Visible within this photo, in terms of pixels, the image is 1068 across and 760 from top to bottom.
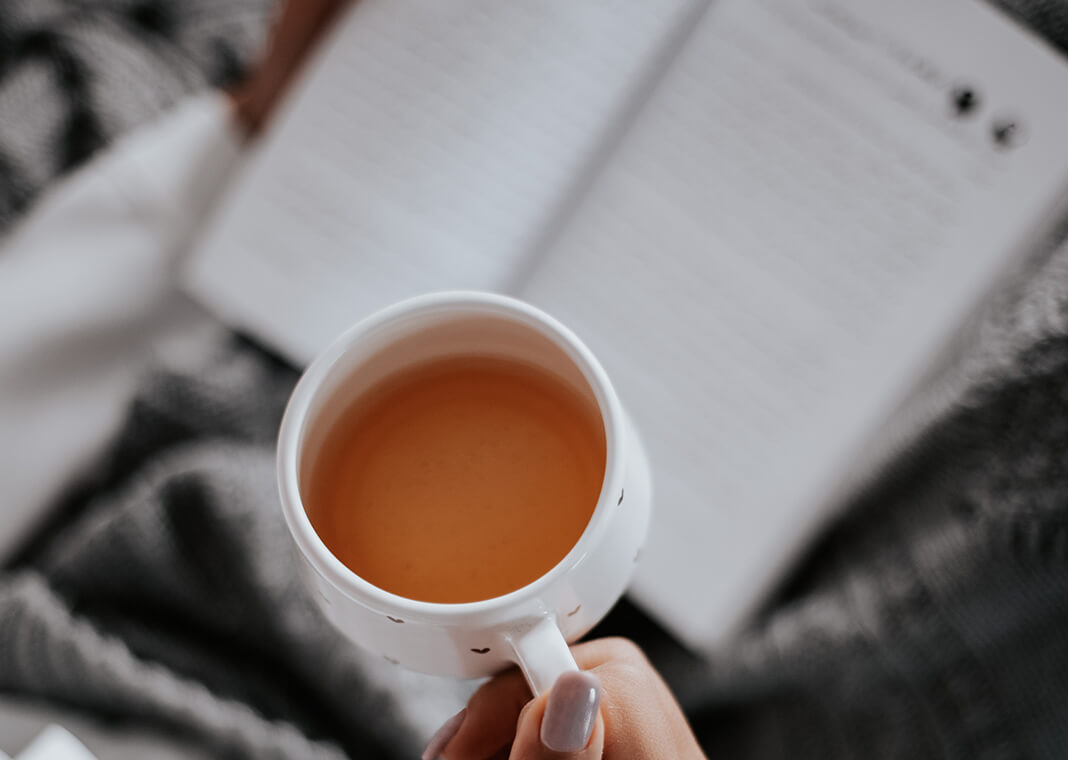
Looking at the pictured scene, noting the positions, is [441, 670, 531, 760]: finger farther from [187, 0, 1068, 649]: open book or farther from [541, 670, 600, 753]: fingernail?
[187, 0, 1068, 649]: open book

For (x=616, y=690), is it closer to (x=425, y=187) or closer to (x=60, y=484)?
(x=425, y=187)

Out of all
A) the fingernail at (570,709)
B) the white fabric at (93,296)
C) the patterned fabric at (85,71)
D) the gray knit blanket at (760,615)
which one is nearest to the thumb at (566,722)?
the fingernail at (570,709)

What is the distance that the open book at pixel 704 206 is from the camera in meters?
0.62

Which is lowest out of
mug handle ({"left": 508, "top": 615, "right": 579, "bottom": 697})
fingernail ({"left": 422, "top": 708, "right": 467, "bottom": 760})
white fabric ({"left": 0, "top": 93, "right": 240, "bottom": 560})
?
white fabric ({"left": 0, "top": 93, "right": 240, "bottom": 560})

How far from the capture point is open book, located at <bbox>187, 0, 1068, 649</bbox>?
62 cm

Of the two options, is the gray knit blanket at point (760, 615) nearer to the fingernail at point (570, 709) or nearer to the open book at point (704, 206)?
the open book at point (704, 206)

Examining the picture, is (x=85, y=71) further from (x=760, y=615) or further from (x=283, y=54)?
(x=760, y=615)

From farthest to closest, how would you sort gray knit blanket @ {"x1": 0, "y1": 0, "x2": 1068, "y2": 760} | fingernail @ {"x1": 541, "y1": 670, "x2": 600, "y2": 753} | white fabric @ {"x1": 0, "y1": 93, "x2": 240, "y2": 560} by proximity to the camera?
white fabric @ {"x1": 0, "y1": 93, "x2": 240, "y2": 560} → gray knit blanket @ {"x1": 0, "y1": 0, "x2": 1068, "y2": 760} → fingernail @ {"x1": 541, "y1": 670, "x2": 600, "y2": 753}

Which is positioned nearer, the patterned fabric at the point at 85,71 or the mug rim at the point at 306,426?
the mug rim at the point at 306,426

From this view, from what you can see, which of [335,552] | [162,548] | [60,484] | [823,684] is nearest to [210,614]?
[162,548]

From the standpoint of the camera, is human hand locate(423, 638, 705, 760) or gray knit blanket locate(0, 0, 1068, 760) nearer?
human hand locate(423, 638, 705, 760)

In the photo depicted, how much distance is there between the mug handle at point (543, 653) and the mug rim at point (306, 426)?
2 cm

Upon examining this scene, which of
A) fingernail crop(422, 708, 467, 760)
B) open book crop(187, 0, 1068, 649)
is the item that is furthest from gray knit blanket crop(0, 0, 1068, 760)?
fingernail crop(422, 708, 467, 760)

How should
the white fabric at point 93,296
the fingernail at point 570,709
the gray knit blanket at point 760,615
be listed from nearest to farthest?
the fingernail at point 570,709, the gray knit blanket at point 760,615, the white fabric at point 93,296
